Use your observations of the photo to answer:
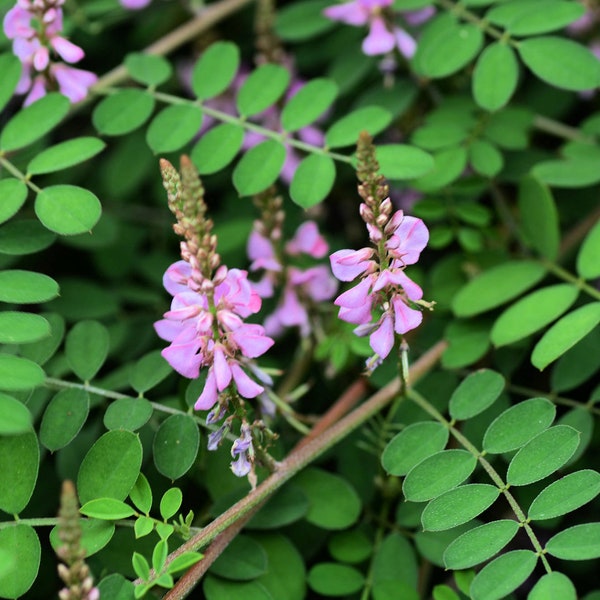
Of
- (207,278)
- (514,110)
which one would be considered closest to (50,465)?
(207,278)

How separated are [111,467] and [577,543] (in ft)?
2.66

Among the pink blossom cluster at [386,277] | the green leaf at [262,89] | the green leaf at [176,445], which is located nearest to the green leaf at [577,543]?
the pink blossom cluster at [386,277]

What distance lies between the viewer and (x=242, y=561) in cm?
169

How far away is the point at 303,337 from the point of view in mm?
2156

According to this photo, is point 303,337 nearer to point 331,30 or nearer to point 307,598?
point 307,598

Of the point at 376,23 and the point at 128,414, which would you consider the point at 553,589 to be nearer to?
the point at 128,414

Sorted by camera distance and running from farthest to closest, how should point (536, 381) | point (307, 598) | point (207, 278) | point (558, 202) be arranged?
point (558, 202)
point (536, 381)
point (307, 598)
point (207, 278)

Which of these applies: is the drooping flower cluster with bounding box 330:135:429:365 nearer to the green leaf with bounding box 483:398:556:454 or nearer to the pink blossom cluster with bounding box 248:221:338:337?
the green leaf with bounding box 483:398:556:454

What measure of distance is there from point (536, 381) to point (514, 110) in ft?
2.34

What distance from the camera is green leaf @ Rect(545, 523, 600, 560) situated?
4.59 feet

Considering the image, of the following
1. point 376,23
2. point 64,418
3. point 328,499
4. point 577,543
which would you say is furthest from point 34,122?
point 577,543

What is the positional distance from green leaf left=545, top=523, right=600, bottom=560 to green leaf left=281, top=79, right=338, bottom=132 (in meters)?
1.11

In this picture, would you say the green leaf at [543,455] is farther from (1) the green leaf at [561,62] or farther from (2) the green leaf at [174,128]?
(2) the green leaf at [174,128]

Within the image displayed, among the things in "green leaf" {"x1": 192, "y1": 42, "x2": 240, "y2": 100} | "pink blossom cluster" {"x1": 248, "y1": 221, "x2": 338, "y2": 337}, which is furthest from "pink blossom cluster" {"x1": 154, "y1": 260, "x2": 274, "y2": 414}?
"green leaf" {"x1": 192, "y1": 42, "x2": 240, "y2": 100}
